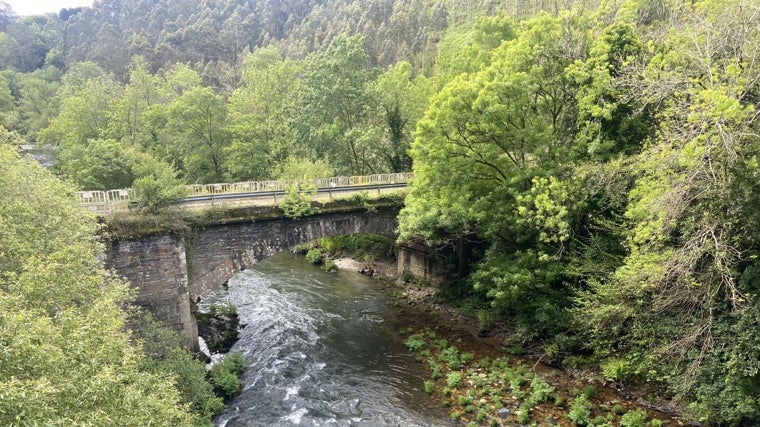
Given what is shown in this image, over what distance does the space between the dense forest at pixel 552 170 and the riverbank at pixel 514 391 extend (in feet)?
2.42

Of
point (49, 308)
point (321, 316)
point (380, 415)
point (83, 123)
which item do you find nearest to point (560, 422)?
point (380, 415)

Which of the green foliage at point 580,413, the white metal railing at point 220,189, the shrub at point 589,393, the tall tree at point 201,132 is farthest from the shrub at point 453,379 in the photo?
the tall tree at point 201,132

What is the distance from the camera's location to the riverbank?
13703 mm

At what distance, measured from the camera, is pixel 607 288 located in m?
14.4

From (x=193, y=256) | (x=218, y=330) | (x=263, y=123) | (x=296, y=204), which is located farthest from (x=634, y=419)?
(x=263, y=123)

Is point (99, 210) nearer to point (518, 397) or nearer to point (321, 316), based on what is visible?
point (321, 316)

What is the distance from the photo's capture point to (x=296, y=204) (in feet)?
65.1

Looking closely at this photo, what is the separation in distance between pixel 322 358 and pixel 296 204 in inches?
298

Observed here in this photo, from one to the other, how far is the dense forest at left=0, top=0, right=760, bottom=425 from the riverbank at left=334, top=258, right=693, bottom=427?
2.42 feet

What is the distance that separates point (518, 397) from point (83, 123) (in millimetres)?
38181

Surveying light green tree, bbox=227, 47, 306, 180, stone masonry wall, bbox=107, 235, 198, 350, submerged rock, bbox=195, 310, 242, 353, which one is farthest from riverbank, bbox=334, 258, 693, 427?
light green tree, bbox=227, 47, 306, 180

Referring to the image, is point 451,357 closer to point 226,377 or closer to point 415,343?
point 415,343

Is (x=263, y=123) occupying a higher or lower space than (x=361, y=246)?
higher

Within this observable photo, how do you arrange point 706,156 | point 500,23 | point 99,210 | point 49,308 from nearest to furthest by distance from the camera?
1. point 49,308
2. point 706,156
3. point 99,210
4. point 500,23
